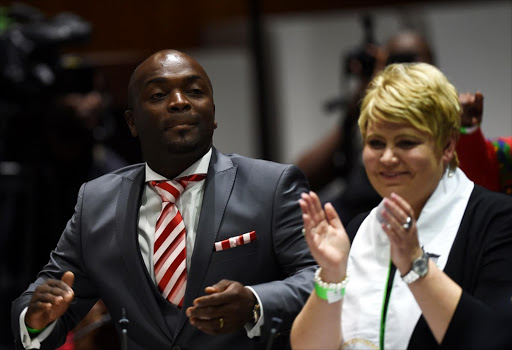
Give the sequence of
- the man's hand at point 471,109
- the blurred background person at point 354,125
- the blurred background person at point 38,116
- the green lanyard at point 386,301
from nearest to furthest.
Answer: the green lanyard at point 386,301 < the man's hand at point 471,109 < the blurred background person at point 354,125 < the blurred background person at point 38,116

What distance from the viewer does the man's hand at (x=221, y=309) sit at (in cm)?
157

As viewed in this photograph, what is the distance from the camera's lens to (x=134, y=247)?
5.75 ft

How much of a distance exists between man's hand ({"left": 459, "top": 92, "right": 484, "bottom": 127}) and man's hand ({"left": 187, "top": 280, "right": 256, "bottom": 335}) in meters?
0.76

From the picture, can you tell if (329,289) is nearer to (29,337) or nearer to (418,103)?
(418,103)

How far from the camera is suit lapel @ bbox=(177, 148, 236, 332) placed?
5.58 ft

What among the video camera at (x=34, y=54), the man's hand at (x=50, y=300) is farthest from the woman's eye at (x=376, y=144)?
the video camera at (x=34, y=54)

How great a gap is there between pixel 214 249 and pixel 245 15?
302cm

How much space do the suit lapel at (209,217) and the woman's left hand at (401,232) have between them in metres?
0.38

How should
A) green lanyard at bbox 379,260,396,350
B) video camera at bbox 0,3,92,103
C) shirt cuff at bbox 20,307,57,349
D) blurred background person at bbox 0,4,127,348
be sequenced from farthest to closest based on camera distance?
video camera at bbox 0,3,92,103 → blurred background person at bbox 0,4,127,348 → shirt cuff at bbox 20,307,57,349 → green lanyard at bbox 379,260,396,350

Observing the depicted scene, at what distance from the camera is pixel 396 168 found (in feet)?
5.49

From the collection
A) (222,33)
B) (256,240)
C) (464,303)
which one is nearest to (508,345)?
(464,303)

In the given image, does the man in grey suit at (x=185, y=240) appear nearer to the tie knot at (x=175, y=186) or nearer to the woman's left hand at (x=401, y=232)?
the tie knot at (x=175, y=186)

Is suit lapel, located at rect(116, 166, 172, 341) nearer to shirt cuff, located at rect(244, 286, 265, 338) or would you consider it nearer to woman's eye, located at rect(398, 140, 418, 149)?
shirt cuff, located at rect(244, 286, 265, 338)

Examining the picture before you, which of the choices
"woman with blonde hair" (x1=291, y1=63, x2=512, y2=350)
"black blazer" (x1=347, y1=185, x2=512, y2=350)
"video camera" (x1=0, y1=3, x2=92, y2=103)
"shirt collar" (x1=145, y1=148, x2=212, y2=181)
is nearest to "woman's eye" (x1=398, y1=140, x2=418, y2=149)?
"woman with blonde hair" (x1=291, y1=63, x2=512, y2=350)
